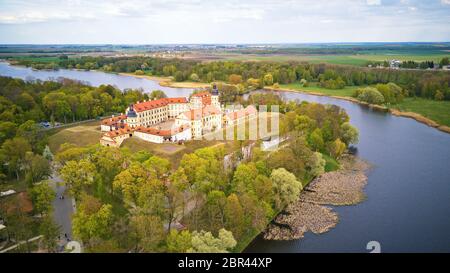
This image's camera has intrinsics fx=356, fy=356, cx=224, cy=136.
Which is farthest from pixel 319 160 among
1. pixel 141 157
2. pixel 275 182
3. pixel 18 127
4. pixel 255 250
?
pixel 18 127

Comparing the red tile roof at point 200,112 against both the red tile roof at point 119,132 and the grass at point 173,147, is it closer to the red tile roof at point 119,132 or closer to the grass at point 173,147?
the grass at point 173,147

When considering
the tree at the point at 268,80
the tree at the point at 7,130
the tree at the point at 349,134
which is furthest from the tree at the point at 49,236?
the tree at the point at 268,80

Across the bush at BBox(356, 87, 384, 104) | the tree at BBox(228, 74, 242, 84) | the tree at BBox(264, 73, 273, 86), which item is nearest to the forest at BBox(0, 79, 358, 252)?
the bush at BBox(356, 87, 384, 104)

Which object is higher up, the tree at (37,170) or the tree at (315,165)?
the tree at (37,170)

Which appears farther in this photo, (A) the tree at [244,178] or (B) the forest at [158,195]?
(A) the tree at [244,178]

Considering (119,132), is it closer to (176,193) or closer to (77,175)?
(77,175)

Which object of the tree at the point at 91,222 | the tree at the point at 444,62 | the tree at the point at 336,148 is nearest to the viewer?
the tree at the point at 91,222

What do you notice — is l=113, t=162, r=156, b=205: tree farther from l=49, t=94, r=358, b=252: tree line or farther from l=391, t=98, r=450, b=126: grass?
l=391, t=98, r=450, b=126: grass
